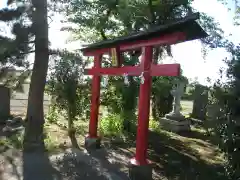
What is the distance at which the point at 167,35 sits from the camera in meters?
5.45

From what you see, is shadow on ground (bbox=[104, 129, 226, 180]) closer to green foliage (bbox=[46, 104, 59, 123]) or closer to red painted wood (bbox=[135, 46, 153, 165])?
red painted wood (bbox=[135, 46, 153, 165])

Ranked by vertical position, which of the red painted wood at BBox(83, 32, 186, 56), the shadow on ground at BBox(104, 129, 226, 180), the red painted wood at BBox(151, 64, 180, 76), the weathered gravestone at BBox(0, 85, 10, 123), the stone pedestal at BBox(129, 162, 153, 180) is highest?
the red painted wood at BBox(83, 32, 186, 56)

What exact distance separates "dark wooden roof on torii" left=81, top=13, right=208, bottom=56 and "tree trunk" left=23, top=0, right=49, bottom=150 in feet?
8.28

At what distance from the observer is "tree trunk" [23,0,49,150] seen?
874 centimetres

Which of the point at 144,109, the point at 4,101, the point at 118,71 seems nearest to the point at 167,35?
the point at 144,109

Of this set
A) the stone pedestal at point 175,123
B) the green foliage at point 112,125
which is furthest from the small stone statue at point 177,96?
the green foliage at point 112,125

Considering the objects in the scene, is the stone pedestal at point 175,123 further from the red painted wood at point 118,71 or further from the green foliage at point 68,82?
the red painted wood at point 118,71

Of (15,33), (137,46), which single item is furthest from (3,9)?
(137,46)

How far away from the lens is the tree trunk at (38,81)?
8741 millimetres

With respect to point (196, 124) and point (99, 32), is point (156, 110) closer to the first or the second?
point (196, 124)

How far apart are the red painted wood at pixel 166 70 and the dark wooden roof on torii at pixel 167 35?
1.44 feet

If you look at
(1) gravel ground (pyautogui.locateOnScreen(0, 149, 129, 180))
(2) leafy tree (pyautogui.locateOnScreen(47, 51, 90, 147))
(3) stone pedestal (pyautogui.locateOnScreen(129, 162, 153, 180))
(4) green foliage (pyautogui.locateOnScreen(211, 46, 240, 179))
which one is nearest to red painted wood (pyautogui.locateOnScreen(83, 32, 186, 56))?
(4) green foliage (pyautogui.locateOnScreen(211, 46, 240, 179))

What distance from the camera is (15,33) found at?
846 centimetres

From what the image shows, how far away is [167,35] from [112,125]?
23.6 ft
